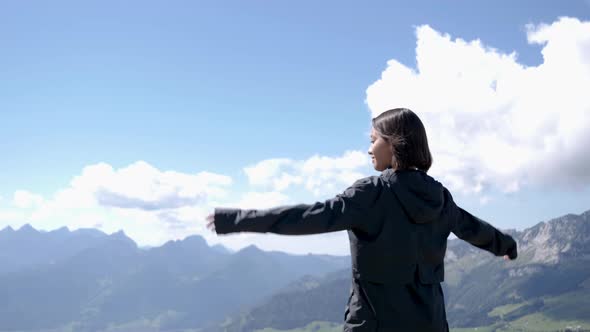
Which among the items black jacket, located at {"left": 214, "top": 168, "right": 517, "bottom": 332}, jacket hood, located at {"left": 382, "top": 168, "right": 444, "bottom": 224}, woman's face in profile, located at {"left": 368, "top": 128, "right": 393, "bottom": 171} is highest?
woman's face in profile, located at {"left": 368, "top": 128, "right": 393, "bottom": 171}

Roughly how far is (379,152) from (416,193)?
52 centimetres

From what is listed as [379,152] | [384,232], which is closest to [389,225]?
[384,232]

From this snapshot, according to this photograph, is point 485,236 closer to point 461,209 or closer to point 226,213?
point 461,209

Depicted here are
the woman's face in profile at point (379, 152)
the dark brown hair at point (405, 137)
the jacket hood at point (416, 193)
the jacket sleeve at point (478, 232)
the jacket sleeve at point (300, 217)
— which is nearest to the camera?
the jacket sleeve at point (300, 217)

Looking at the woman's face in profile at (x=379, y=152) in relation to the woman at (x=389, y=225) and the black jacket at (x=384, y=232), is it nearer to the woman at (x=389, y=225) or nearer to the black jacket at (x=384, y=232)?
the woman at (x=389, y=225)

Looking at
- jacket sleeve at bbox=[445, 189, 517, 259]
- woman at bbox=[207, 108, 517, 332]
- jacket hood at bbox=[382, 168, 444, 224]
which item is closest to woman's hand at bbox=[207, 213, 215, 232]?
woman at bbox=[207, 108, 517, 332]

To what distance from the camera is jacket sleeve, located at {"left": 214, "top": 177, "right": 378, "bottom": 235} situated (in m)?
4.18

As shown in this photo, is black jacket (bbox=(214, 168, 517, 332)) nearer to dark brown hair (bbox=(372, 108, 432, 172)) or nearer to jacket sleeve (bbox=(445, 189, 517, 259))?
dark brown hair (bbox=(372, 108, 432, 172))

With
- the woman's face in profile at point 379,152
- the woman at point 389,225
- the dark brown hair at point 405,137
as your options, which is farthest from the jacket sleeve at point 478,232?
the woman's face in profile at point 379,152

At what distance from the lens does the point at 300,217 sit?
4.21 metres

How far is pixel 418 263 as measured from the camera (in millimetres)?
4602

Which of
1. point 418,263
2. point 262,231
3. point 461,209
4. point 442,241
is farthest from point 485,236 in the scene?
point 262,231

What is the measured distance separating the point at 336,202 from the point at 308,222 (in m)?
0.29

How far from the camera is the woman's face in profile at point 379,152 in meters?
4.74
